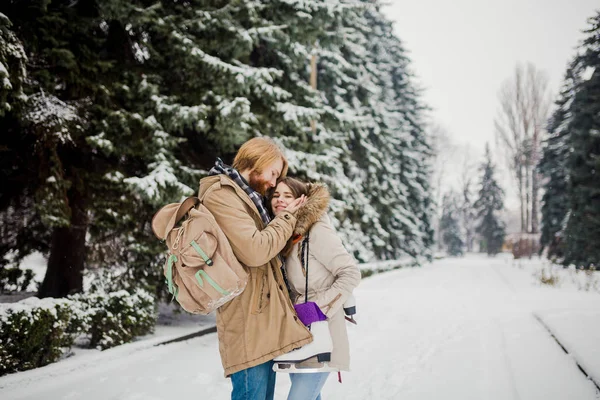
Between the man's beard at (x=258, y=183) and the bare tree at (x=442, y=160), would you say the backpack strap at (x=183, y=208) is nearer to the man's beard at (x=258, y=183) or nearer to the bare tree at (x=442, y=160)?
the man's beard at (x=258, y=183)

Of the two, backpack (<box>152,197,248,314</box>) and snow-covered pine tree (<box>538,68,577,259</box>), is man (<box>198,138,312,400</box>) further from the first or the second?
snow-covered pine tree (<box>538,68,577,259</box>)

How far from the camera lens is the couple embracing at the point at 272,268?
6.38ft

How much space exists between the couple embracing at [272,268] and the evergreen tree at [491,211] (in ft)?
178

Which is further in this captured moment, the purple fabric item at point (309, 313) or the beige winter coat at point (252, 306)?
the purple fabric item at point (309, 313)

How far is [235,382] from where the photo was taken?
204cm

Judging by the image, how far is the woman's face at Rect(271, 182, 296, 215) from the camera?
92.0 inches

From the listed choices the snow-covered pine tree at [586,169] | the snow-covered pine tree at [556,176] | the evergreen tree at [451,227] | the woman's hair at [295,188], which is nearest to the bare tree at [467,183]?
the evergreen tree at [451,227]

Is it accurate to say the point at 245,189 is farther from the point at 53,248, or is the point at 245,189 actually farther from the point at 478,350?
the point at 53,248

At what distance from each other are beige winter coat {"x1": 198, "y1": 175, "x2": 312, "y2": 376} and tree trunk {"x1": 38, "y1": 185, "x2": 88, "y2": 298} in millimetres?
6708

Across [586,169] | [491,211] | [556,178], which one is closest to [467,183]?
[491,211]

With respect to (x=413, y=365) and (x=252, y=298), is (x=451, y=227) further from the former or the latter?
(x=252, y=298)

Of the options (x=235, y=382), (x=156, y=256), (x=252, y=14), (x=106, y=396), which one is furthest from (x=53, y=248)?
(x=235, y=382)

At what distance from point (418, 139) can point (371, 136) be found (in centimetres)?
1140

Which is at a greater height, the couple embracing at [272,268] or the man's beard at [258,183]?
the man's beard at [258,183]
